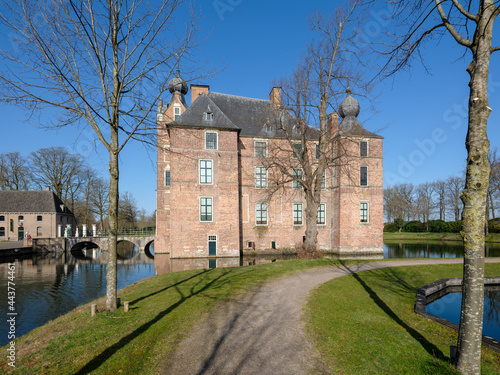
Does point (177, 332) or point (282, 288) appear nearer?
point (177, 332)

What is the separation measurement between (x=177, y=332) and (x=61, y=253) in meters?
31.1

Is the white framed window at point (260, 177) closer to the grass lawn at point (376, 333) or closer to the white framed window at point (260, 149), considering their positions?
the white framed window at point (260, 149)

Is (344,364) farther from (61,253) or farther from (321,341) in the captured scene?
(61,253)

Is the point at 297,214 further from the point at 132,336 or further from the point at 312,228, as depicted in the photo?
the point at 132,336

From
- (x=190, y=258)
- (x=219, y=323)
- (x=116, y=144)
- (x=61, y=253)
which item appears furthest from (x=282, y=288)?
(x=61, y=253)

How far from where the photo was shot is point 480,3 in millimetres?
4027

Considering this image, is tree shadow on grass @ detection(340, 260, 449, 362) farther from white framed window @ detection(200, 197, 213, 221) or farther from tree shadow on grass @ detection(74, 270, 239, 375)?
white framed window @ detection(200, 197, 213, 221)

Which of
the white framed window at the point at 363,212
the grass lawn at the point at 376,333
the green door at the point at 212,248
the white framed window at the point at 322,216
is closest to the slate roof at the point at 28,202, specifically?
the green door at the point at 212,248

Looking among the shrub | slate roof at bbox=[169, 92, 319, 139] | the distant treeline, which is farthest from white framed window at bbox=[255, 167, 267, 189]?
the shrub

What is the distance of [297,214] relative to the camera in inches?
981

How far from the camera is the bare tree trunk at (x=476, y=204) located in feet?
12.5

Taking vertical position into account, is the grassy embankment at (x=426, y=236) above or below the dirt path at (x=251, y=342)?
below

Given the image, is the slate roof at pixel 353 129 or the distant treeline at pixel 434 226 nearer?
the slate roof at pixel 353 129

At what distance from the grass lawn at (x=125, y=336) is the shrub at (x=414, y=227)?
49.3 meters
